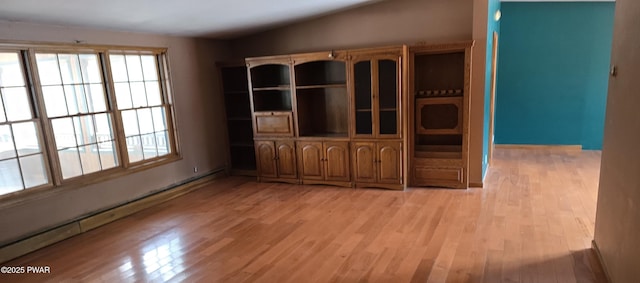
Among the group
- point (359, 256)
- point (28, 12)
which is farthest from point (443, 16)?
point (28, 12)

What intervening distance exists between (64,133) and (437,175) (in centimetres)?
431

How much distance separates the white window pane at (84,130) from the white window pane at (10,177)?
643 mm

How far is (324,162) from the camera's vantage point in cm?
513

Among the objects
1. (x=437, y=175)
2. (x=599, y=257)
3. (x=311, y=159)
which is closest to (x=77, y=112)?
(x=311, y=159)

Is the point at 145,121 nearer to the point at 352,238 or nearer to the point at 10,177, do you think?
the point at 10,177

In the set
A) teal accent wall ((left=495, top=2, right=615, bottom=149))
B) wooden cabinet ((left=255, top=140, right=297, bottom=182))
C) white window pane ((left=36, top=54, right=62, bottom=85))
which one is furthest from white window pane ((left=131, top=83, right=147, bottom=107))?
teal accent wall ((left=495, top=2, right=615, bottom=149))

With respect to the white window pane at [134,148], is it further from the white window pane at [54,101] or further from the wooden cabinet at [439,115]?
the wooden cabinet at [439,115]

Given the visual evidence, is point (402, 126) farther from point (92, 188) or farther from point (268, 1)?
point (92, 188)

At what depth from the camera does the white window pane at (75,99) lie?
3.87 meters

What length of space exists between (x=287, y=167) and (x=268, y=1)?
92.6 inches

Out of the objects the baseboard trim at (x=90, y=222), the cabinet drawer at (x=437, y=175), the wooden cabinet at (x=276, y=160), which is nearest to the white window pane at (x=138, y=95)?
the baseboard trim at (x=90, y=222)

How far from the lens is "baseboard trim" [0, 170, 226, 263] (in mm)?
3383

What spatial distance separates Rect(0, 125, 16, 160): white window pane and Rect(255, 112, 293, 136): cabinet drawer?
280 cm

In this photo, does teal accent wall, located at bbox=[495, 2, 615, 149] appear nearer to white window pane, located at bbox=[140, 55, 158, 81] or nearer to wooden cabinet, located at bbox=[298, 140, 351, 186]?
wooden cabinet, located at bbox=[298, 140, 351, 186]
